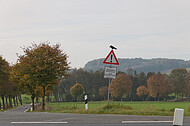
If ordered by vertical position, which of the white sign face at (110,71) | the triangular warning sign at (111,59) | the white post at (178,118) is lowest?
the white post at (178,118)

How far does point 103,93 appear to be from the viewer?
103m

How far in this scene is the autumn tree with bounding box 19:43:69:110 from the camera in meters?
32.6

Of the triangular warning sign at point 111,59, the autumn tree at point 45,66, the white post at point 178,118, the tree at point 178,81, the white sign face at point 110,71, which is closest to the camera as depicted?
the white post at point 178,118

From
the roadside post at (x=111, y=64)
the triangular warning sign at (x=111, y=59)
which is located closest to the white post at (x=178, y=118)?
the roadside post at (x=111, y=64)

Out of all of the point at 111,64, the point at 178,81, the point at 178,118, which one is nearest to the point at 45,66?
the point at 111,64

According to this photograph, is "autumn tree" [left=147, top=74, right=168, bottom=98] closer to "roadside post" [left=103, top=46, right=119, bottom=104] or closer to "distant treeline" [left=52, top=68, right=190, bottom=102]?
"distant treeline" [left=52, top=68, right=190, bottom=102]

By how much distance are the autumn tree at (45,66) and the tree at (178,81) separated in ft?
248

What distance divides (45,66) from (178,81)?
8094 centimetres

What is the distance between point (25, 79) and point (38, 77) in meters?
2.88

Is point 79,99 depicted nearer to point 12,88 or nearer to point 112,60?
point 12,88

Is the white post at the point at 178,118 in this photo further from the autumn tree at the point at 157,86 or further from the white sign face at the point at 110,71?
the autumn tree at the point at 157,86

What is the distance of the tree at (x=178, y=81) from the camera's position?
10128cm

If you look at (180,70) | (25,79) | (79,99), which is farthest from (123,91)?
(25,79)

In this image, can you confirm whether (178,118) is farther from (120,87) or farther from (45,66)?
(120,87)
